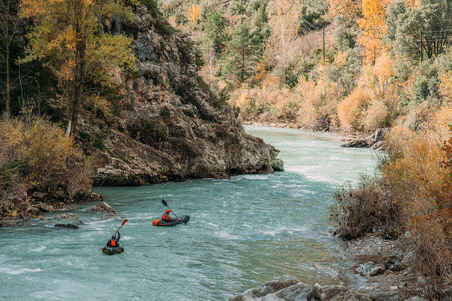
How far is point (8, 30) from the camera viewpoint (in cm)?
1653

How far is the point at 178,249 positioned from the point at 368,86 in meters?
44.3

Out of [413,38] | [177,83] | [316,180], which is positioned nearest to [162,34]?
[177,83]

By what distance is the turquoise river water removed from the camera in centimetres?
783

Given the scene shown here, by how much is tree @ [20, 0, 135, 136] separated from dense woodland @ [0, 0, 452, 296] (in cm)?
5

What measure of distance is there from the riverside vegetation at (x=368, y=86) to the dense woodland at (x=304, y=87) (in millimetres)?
63

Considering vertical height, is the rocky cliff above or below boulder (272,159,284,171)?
above

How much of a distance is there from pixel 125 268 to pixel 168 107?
13.1 metres

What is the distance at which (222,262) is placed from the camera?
9406mm

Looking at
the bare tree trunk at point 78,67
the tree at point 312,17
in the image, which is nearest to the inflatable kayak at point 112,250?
the bare tree trunk at point 78,67

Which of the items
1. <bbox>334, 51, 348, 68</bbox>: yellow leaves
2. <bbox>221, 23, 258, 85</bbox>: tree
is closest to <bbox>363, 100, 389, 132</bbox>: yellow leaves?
Result: <bbox>334, 51, 348, 68</bbox>: yellow leaves

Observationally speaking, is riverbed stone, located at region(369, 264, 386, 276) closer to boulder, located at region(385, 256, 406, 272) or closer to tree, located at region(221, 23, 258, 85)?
boulder, located at region(385, 256, 406, 272)

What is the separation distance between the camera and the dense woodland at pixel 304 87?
9.72 m

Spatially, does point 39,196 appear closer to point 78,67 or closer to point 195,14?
point 78,67

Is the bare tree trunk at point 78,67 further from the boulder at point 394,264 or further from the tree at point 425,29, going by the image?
the tree at point 425,29
